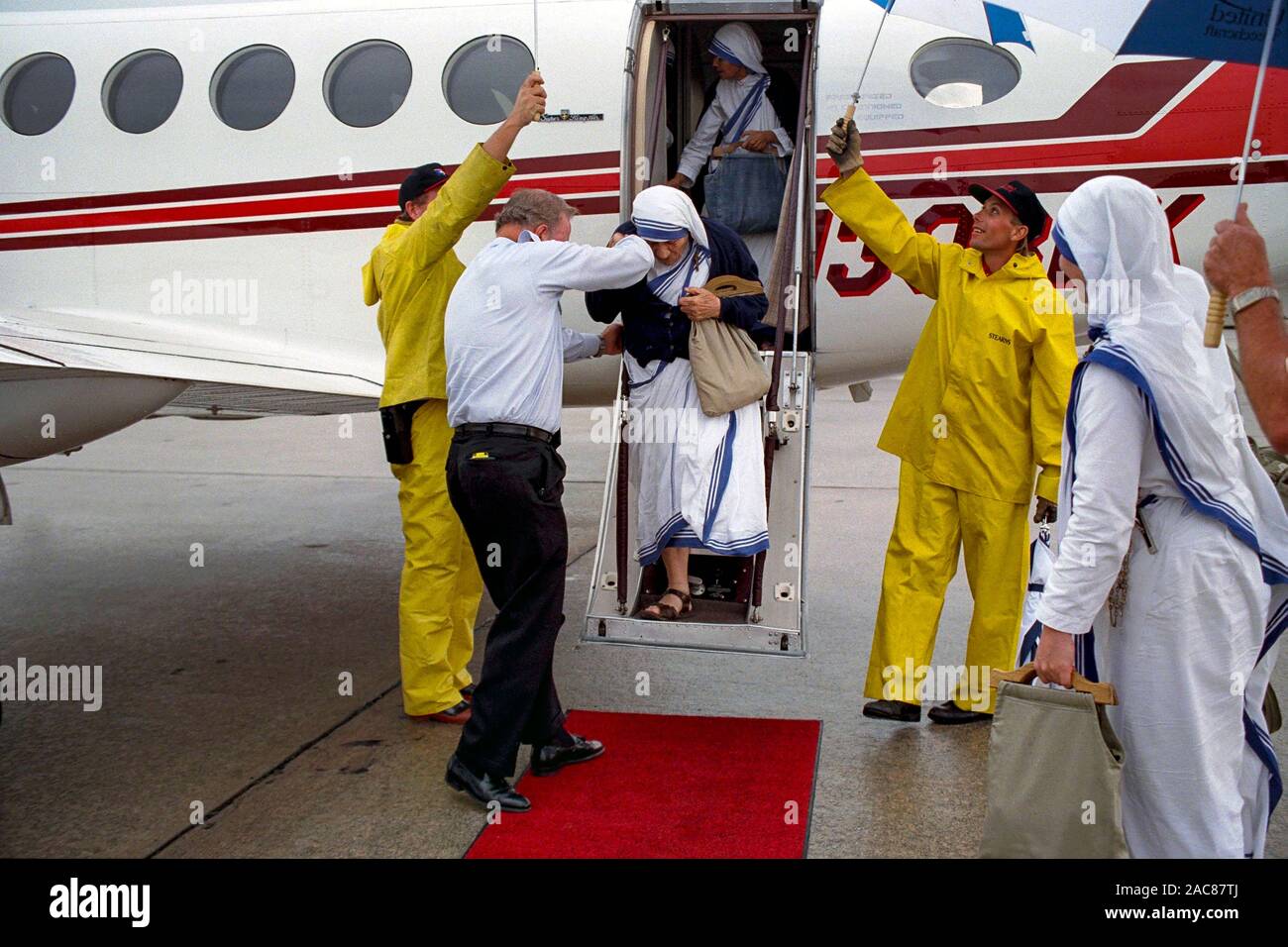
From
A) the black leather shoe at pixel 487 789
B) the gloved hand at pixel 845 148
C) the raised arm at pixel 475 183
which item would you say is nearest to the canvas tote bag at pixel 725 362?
the gloved hand at pixel 845 148

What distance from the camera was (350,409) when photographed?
20.4ft

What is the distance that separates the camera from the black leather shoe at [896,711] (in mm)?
4887

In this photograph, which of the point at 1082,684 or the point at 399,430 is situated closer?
the point at 1082,684

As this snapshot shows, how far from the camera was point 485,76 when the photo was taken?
6.51 metres

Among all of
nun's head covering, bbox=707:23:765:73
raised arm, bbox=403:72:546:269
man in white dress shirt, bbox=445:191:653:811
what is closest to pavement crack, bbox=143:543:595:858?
man in white dress shirt, bbox=445:191:653:811

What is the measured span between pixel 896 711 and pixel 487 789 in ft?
5.80

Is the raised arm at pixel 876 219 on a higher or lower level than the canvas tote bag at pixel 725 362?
higher

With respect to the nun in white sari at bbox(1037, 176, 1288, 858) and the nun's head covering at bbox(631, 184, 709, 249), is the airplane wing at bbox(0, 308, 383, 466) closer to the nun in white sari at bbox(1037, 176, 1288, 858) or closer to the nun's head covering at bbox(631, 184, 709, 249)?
the nun's head covering at bbox(631, 184, 709, 249)

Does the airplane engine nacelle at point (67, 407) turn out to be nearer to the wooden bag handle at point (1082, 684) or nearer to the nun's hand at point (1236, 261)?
the wooden bag handle at point (1082, 684)

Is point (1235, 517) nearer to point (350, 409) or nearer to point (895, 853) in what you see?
point (895, 853)

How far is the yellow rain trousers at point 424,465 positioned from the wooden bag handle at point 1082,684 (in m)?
2.53

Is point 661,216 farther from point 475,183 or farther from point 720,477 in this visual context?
point 720,477

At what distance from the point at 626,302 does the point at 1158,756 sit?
9.26 ft

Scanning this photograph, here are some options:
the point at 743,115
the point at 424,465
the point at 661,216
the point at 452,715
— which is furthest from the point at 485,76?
the point at 452,715
